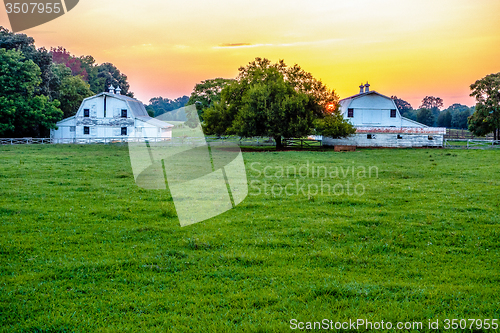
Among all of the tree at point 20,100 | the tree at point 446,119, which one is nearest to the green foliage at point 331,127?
the tree at point 20,100

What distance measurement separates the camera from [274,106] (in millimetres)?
41125

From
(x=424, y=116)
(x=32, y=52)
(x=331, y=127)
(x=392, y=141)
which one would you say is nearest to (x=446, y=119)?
(x=424, y=116)

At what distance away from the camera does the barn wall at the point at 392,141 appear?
48688mm

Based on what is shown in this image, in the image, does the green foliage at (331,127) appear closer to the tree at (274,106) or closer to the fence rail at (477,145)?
the tree at (274,106)

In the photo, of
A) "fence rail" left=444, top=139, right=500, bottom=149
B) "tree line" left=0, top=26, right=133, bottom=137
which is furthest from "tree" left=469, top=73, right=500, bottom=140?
"tree line" left=0, top=26, right=133, bottom=137

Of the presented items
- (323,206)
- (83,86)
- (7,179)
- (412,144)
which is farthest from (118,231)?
(83,86)

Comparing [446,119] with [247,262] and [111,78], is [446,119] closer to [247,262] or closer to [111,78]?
[111,78]

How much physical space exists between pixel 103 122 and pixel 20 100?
35.6ft

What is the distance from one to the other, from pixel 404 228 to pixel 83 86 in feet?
218

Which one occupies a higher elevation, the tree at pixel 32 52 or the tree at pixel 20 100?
the tree at pixel 32 52

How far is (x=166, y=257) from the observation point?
7.47 metres

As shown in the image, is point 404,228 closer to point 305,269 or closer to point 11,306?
point 305,269

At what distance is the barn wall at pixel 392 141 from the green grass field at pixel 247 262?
36.1 meters

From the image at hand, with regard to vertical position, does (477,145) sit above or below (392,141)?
below
